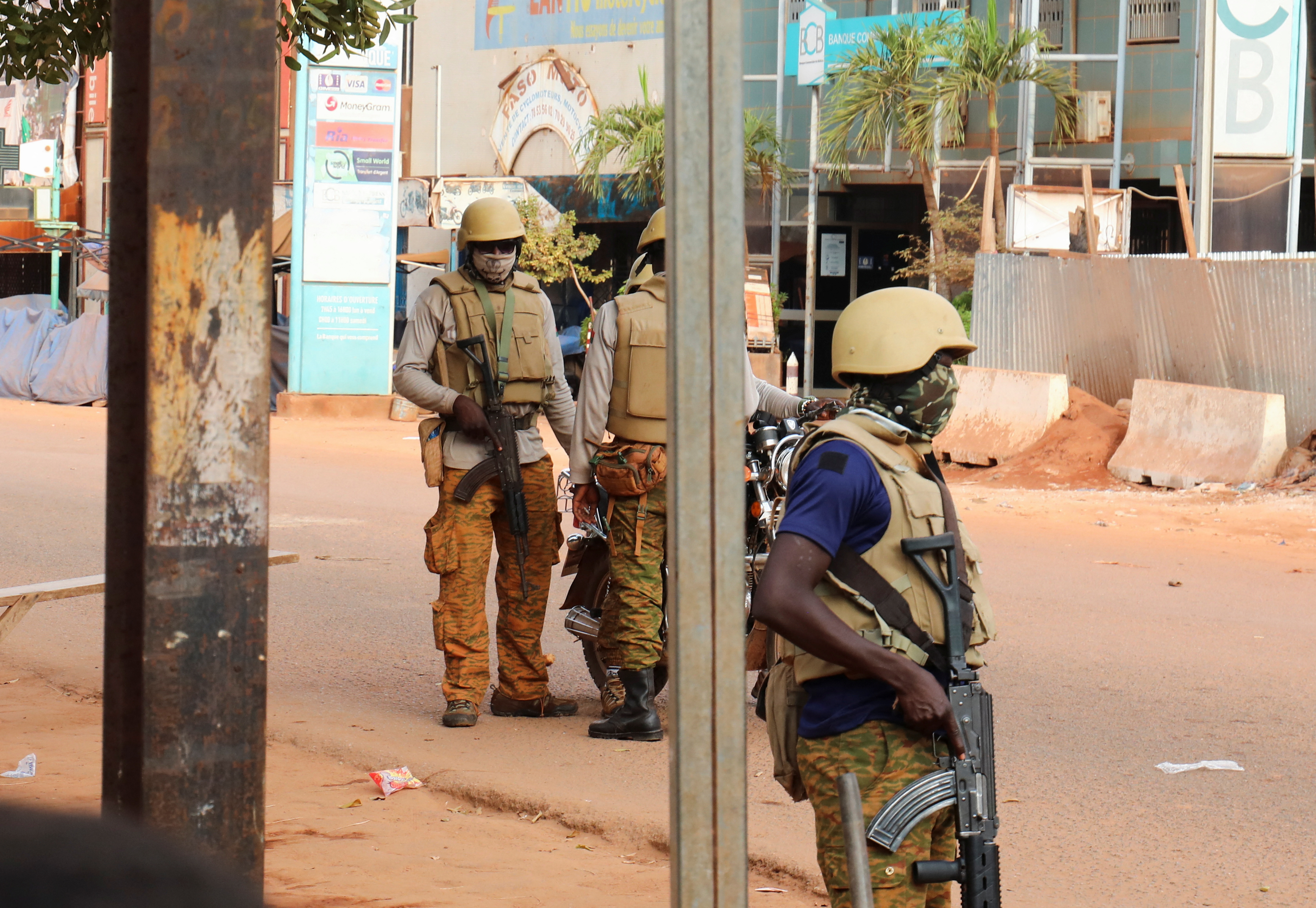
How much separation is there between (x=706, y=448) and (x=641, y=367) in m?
3.71

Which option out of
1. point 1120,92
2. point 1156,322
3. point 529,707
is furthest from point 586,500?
point 1120,92

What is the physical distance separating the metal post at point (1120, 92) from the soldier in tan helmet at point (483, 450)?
16288mm

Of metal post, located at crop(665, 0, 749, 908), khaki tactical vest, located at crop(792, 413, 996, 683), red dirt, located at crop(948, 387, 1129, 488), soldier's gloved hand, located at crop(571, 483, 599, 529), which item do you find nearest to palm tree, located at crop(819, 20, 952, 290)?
red dirt, located at crop(948, 387, 1129, 488)

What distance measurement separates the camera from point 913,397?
9.40 ft

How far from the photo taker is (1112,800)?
4820mm

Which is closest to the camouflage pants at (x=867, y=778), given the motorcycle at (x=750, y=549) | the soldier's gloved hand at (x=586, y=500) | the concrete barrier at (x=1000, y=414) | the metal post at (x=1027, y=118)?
the motorcycle at (x=750, y=549)

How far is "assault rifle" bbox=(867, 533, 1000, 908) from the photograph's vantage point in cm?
263

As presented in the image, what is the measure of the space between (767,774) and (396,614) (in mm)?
3239

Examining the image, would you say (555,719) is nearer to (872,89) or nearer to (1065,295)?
(1065,295)

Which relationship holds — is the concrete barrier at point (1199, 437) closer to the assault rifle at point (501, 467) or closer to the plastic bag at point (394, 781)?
the assault rifle at point (501, 467)

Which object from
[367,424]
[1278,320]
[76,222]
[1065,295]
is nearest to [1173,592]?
[1278,320]

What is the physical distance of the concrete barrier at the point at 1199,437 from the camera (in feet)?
41.4

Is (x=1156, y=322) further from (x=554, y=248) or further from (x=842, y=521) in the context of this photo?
(x=842, y=521)

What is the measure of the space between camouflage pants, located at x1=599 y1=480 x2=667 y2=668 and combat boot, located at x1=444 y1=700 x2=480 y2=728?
0.68 meters
